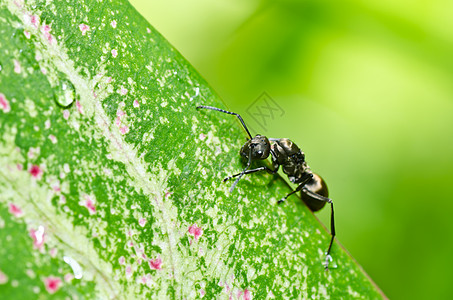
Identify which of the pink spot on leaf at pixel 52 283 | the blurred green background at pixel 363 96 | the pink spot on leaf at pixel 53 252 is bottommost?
the pink spot on leaf at pixel 52 283

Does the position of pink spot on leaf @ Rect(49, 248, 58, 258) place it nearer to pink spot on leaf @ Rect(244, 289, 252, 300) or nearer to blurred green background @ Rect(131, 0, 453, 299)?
pink spot on leaf @ Rect(244, 289, 252, 300)

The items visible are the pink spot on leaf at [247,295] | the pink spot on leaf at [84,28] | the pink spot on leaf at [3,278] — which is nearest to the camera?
the pink spot on leaf at [3,278]

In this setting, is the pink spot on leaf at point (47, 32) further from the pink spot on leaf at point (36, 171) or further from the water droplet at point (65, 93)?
the pink spot on leaf at point (36, 171)

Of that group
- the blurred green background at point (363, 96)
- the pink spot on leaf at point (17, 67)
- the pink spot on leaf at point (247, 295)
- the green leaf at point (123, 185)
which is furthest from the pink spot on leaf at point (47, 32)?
the blurred green background at point (363, 96)

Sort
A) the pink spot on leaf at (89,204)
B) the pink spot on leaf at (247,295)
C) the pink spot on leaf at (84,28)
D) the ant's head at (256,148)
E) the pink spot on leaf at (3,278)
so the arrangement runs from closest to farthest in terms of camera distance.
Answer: the pink spot on leaf at (3,278), the pink spot on leaf at (89,204), the pink spot on leaf at (84,28), the pink spot on leaf at (247,295), the ant's head at (256,148)

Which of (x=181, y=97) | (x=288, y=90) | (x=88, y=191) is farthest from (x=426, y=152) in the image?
(x=88, y=191)

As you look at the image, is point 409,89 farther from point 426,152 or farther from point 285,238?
point 285,238

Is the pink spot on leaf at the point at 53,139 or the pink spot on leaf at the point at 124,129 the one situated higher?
the pink spot on leaf at the point at 124,129
